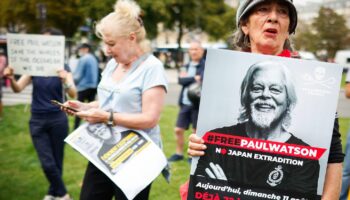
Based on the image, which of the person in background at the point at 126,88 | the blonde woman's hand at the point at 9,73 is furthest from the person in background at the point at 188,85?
the person in background at the point at 126,88

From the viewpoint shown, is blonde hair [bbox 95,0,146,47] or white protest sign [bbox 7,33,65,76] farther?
white protest sign [bbox 7,33,65,76]

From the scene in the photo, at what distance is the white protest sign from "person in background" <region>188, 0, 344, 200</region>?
2934 millimetres

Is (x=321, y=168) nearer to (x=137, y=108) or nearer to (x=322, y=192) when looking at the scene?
(x=322, y=192)

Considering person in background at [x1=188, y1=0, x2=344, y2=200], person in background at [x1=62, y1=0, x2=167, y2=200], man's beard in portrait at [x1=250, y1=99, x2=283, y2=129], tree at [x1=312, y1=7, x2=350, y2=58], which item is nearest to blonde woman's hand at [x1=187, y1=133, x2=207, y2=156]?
person in background at [x1=188, y1=0, x2=344, y2=200]

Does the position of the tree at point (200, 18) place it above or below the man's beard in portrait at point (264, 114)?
above

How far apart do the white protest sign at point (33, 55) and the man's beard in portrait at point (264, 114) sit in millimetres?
3236

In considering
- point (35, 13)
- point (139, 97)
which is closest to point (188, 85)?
point (139, 97)

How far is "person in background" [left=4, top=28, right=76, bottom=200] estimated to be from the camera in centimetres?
448

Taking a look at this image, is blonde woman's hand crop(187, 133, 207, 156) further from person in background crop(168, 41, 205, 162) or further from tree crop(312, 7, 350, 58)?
tree crop(312, 7, 350, 58)

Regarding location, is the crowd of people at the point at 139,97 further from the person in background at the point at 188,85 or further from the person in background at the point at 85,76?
the person in background at the point at 85,76

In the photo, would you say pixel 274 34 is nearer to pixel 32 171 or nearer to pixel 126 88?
pixel 126 88

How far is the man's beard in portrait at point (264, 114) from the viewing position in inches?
60.7

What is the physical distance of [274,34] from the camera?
1719mm

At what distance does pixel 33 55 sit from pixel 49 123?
747 millimetres
